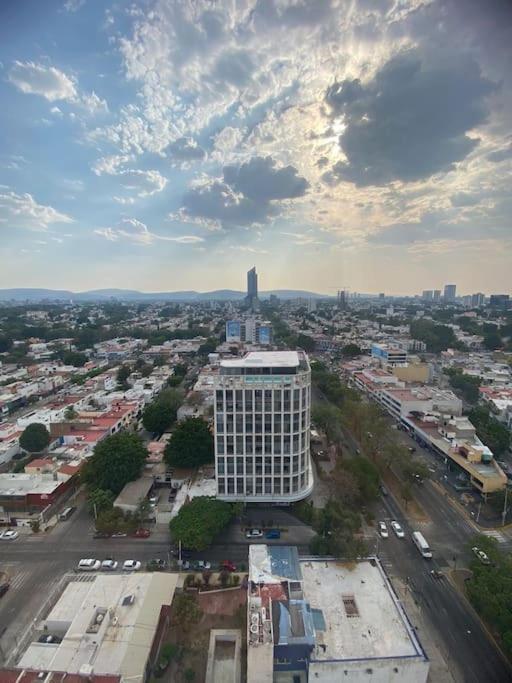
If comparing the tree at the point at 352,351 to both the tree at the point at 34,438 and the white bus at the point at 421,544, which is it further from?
the tree at the point at 34,438

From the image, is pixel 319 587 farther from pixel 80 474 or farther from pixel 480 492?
pixel 80 474

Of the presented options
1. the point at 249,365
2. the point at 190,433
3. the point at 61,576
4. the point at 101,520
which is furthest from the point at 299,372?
the point at 61,576

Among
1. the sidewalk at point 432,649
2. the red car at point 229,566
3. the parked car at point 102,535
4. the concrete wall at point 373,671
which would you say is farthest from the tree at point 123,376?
the concrete wall at point 373,671

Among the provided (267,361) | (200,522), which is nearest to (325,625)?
(200,522)

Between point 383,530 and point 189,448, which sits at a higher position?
point 189,448

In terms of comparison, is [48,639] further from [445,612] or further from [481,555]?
[481,555]
